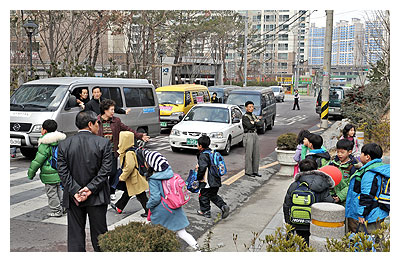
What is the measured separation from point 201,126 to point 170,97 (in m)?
6.15

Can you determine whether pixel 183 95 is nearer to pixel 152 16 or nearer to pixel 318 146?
pixel 152 16

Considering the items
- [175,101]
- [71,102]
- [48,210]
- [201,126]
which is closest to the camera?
[48,210]

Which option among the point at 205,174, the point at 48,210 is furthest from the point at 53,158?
the point at 205,174

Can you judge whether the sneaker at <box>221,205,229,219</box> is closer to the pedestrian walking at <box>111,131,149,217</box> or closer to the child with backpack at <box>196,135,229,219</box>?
the child with backpack at <box>196,135,229,219</box>

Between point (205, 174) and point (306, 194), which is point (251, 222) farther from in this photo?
point (306, 194)

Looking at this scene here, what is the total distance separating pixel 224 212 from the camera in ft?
23.6

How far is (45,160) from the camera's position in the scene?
653cm

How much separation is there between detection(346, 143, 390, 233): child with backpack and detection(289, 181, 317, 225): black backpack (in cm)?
50

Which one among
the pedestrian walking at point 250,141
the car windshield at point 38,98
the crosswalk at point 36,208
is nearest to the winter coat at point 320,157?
the crosswalk at point 36,208

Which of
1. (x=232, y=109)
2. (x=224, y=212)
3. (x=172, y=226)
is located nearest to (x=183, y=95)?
(x=232, y=109)

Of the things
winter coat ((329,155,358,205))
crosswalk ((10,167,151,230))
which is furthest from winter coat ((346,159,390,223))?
crosswalk ((10,167,151,230))

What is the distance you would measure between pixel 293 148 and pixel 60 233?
646 centimetres

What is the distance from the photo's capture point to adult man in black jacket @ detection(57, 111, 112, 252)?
15.3ft

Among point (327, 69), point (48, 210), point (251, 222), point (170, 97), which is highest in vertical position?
point (327, 69)
